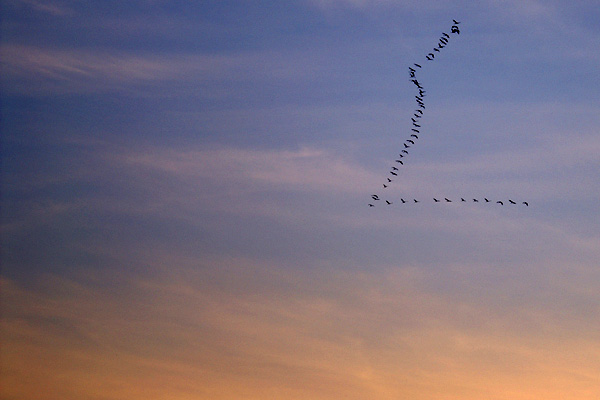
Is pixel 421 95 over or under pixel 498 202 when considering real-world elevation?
over

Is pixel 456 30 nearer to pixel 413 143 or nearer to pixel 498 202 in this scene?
pixel 413 143

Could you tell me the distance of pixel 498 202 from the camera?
99.5m

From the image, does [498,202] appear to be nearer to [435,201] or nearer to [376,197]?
[435,201]

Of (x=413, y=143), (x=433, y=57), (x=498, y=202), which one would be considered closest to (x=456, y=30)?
(x=433, y=57)

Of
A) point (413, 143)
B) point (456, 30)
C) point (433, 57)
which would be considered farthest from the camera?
point (413, 143)

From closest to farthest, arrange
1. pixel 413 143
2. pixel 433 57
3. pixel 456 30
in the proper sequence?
1. pixel 433 57
2. pixel 456 30
3. pixel 413 143

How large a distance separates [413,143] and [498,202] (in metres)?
14.0

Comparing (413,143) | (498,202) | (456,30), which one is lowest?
(498,202)

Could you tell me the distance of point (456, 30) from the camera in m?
94.7

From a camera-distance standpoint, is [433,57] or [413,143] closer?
[433,57]

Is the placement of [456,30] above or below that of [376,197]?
above

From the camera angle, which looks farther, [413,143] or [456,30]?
[413,143]

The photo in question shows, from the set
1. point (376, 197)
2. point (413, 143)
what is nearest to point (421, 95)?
point (413, 143)

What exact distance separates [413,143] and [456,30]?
16.3 metres
